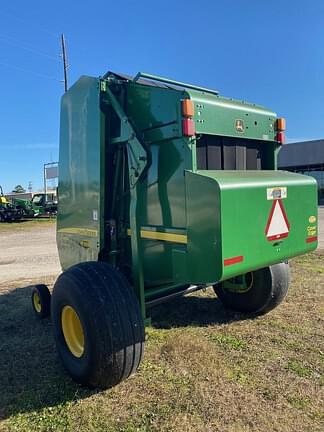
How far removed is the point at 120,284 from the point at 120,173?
112cm

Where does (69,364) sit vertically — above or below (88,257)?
below

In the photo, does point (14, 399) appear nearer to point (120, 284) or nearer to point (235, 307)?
point (120, 284)

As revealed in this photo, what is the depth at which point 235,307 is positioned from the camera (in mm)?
4910

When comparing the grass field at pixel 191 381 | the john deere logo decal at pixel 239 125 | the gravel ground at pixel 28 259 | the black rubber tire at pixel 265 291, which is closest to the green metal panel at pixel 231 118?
the john deere logo decal at pixel 239 125

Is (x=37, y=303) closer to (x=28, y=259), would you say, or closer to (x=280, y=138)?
(x=280, y=138)

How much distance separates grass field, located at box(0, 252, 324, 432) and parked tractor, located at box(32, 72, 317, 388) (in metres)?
0.26

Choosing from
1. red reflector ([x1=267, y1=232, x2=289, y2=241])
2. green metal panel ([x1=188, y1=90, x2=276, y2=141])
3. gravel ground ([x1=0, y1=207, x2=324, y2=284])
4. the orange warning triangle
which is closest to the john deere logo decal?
green metal panel ([x1=188, y1=90, x2=276, y2=141])

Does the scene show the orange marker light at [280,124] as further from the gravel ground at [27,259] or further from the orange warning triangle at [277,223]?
the gravel ground at [27,259]

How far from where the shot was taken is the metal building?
132 ft

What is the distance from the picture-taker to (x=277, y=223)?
10.8ft

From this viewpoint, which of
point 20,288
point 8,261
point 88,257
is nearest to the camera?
point 88,257

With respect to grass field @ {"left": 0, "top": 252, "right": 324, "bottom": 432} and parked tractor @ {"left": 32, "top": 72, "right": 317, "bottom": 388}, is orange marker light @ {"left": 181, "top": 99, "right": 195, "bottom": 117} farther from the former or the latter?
grass field @ {"left": 0, "top": 252, "right": 324, "bottom": 432}

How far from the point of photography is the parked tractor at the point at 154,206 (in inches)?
116

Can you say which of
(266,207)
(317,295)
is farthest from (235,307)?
(266,207)
